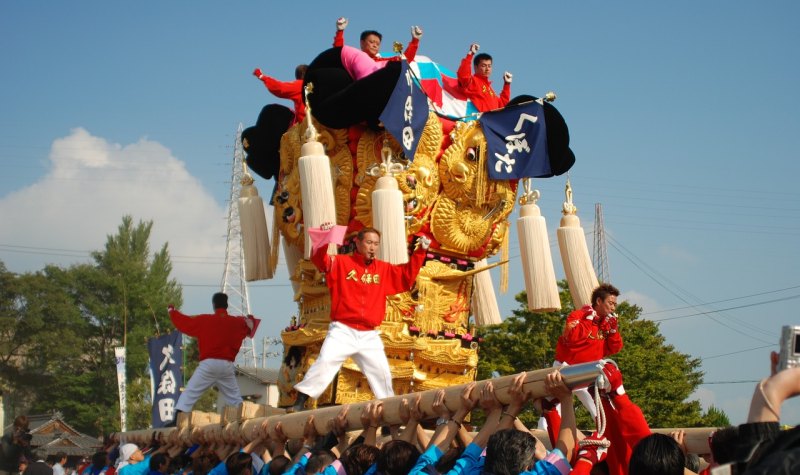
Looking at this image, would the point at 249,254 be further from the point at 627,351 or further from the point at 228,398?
the point at 627,351

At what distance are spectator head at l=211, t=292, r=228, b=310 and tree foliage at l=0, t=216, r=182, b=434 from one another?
26.6m

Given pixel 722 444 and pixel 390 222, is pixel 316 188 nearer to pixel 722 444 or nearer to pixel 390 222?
pixel 390 222

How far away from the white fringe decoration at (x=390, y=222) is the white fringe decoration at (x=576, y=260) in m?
2.35

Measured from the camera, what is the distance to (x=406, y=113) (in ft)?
35.9

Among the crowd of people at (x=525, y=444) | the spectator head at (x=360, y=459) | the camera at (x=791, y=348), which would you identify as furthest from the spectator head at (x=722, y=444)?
the spectator head at (x=360, y=459)

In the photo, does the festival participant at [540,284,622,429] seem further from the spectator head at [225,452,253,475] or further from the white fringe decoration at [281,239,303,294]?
the white fringe decoration at [281,239,303,294]

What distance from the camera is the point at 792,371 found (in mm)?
2791

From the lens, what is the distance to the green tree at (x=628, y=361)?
66.8ft

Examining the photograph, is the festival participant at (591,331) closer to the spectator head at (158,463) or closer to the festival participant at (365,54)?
the spectator head at (158,463)

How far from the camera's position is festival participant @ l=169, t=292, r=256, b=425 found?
9.99 m

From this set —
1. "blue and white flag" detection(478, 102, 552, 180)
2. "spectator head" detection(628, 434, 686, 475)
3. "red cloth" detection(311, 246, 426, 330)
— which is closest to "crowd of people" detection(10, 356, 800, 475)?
"spectator head" detection(628, 434, 686, 475)

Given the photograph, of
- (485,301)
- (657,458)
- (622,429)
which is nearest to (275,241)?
(485,301)

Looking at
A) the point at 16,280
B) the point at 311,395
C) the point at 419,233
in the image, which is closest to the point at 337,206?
the point at 419,233

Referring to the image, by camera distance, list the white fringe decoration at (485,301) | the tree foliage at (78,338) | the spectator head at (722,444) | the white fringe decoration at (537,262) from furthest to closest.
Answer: the tree foliage at (78,338) < the white fringe decoration at (485,301) < the white fringe decoration at (537,262) < the spectator head at (722,444)
